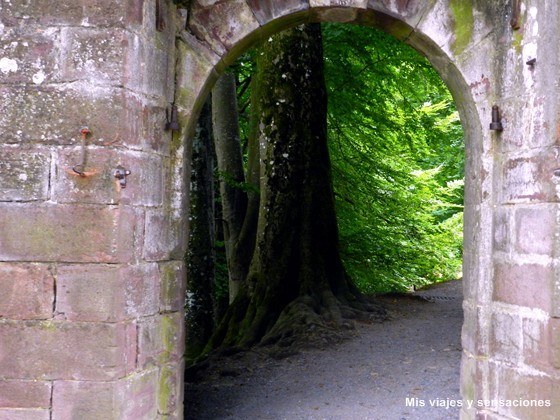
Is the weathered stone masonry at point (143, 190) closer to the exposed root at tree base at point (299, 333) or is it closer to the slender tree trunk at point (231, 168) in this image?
the exposed root at tree base at point (299, 333)

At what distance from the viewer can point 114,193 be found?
11.8 feet

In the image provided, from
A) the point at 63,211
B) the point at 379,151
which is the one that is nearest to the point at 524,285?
the point at 63,211

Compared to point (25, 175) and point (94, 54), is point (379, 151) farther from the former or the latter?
point (25, 175)

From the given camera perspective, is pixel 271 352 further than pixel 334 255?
No

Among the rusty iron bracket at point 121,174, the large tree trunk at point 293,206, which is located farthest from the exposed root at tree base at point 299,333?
the rusty iron bracket at point 121,174

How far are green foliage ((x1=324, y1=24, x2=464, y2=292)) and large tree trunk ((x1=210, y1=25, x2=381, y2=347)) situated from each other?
69.5 inches

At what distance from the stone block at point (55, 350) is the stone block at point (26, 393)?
33 mm

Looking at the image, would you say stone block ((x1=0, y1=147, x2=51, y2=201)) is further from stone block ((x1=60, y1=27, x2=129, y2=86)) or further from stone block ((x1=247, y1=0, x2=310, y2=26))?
stone block ((x1=247, y1=0, x2=310, y2=26))

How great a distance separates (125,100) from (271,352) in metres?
4.01

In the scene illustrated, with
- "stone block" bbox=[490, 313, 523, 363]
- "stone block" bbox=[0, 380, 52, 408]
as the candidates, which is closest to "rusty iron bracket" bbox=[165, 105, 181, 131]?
"stone block" bbox=[0, 380, 52, 408]

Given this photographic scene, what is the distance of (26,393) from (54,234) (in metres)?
0.86

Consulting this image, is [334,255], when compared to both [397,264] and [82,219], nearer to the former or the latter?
[397,264]

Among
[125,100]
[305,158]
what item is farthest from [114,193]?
[305,158]

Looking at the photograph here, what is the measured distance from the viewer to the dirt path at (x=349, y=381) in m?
5.39
